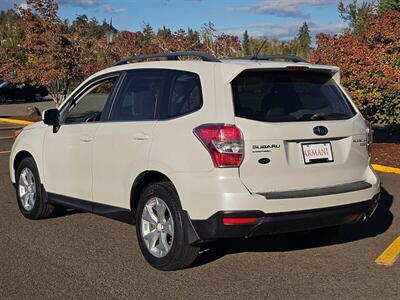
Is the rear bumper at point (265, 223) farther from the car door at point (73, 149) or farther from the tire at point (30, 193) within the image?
the tire at point (30, 193)

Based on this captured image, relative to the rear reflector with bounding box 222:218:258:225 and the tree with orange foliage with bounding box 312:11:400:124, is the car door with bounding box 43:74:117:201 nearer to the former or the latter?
the rear reflector with bounding box 222:218:258:225

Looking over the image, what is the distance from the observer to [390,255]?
5.45m

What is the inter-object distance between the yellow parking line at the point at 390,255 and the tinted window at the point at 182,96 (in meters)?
2.16

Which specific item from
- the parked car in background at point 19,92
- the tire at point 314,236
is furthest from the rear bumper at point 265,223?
the parked car in background at point 19,92

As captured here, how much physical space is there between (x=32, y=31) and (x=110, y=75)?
15.3 metres

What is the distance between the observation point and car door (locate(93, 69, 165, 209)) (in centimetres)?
519

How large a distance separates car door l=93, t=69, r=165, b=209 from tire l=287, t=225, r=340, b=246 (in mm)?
1771

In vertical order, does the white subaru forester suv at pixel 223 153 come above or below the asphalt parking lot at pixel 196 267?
above

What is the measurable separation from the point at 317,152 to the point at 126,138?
5.55 feet

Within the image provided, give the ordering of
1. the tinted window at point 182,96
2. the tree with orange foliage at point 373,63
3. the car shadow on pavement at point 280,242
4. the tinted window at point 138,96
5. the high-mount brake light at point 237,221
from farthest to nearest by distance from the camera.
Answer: the tree with orange foliage at point 373,63 → the car shadow on pavement at point 280,242 → the tinted window at point 138,96 → the tinted window at point 182,96 → the high-mount brake light at point 237,221

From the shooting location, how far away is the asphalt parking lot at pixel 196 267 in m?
4.54

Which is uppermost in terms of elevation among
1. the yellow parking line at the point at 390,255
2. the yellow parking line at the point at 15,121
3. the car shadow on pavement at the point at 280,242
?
the yellow parking line at the point at 390,255

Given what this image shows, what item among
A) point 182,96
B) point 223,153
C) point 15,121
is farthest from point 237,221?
point 15,121

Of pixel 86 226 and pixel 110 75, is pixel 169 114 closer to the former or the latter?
pixel 110 75
